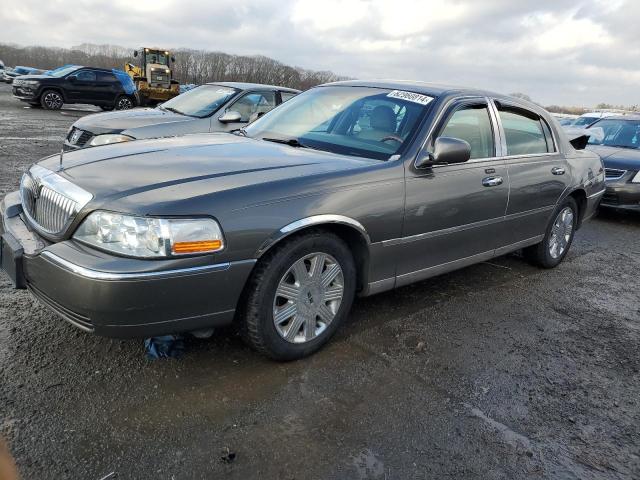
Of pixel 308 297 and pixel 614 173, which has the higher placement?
pixel 614 173

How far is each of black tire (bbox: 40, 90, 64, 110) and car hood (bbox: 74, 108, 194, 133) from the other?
13.1 metres

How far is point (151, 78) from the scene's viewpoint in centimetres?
2655

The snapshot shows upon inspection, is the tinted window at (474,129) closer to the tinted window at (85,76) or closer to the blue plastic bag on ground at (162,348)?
the blue plastic bag on ground at (162,348)

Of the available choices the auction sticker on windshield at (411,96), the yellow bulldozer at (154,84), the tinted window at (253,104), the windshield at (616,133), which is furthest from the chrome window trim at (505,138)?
the yellow bulldozer at (154,84)

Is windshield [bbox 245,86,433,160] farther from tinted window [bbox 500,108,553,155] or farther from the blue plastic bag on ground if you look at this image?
the blue plastic bag on ground

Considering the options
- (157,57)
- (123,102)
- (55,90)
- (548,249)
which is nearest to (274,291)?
(548,249)

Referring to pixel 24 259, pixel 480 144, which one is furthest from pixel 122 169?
pixel 480 144

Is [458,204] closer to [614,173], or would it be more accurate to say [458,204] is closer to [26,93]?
[614,173]

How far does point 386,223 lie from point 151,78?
1032 inches

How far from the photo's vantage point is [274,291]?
9.26 feet

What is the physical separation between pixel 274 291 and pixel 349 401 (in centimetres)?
70

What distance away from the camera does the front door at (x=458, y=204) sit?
347cm

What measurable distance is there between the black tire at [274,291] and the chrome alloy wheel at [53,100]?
19314mm

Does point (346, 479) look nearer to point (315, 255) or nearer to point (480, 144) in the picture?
point (315, 255)
